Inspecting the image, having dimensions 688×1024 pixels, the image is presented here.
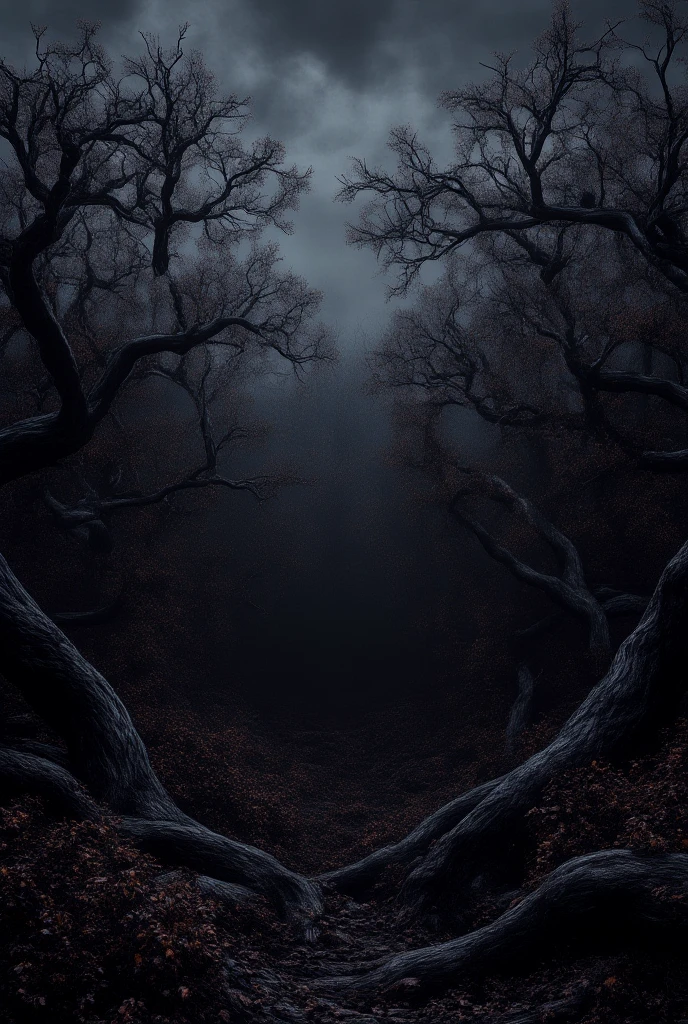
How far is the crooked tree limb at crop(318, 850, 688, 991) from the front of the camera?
4.75 meters

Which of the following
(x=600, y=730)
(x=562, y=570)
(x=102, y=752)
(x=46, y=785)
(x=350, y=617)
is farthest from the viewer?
(x=350, y=617)

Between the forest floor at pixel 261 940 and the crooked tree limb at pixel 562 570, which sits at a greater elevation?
the crooked tree limb at pixel 562 570

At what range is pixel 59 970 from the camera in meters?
3.96

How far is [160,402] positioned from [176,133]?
1556cm

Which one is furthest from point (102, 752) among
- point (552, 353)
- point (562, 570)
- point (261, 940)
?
point (552, 353)

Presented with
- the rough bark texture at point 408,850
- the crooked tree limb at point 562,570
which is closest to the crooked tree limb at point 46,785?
the rough bark texture at point 408,850

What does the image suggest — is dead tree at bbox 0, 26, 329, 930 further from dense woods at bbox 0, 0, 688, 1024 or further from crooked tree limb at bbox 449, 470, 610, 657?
crooked tree limb at bbox 449, 470, 610, 657

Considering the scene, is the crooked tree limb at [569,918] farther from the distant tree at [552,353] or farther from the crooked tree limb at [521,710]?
the crooked tree limb at [521,710]

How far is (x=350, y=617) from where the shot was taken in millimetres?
25922

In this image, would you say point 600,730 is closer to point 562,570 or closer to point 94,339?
point 562,570

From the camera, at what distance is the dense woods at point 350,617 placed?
5.21 m

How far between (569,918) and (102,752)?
6165 mm

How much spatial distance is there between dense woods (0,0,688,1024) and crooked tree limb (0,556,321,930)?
0.13ft

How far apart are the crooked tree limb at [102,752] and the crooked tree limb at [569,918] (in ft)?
7.87
